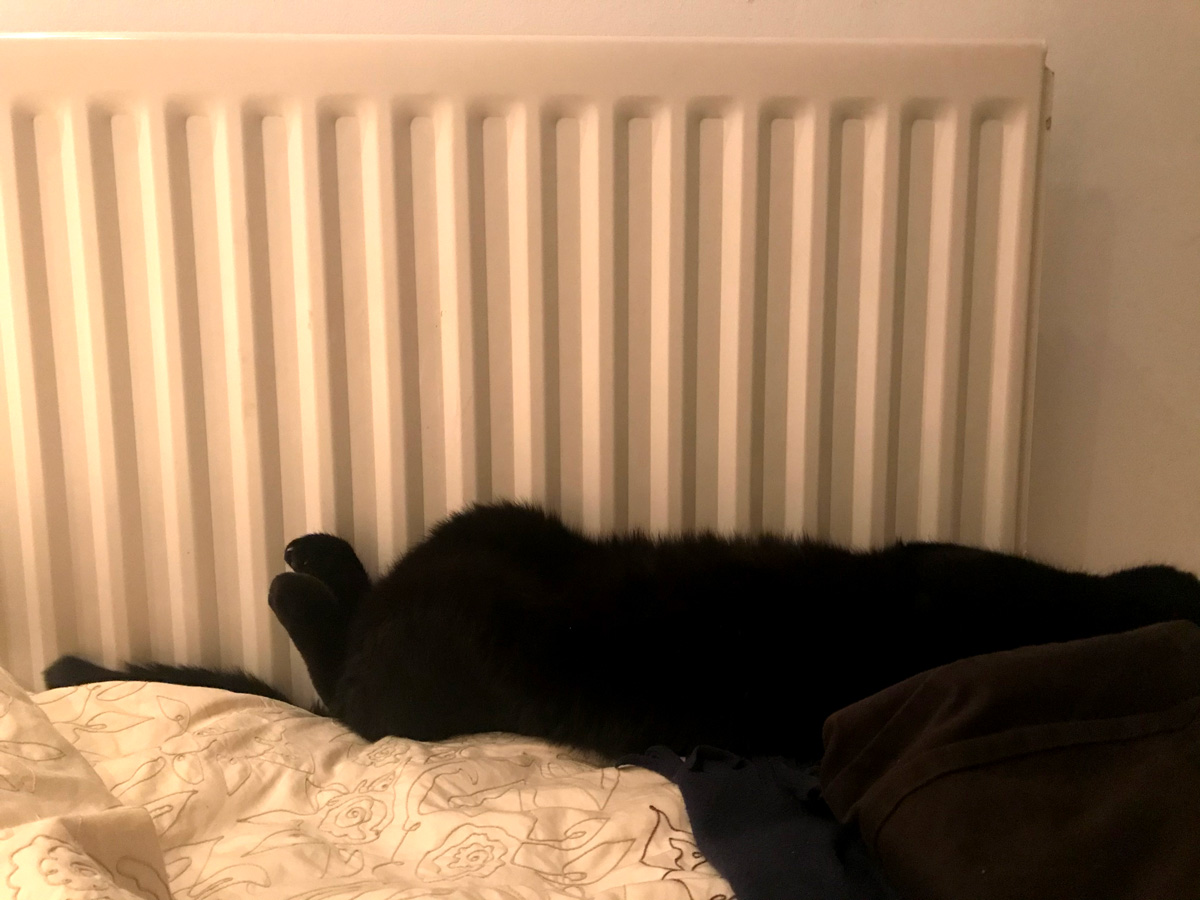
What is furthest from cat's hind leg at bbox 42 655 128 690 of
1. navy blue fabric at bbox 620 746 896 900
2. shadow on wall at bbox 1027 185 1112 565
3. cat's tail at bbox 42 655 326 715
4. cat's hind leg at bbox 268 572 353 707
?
shadow on wall at bbox 1027 185 1112 565

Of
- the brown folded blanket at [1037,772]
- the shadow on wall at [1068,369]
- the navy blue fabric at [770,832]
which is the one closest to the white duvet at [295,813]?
the navy blue fabric at [770,832]

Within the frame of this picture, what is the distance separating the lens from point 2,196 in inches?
30.6

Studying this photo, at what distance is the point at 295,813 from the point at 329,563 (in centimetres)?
24

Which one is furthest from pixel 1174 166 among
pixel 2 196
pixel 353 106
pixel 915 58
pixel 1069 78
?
pixel 2 196

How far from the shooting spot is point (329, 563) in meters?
0.80

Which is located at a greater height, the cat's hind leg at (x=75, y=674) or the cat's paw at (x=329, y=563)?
the cat's paw at (x=329, y=563)

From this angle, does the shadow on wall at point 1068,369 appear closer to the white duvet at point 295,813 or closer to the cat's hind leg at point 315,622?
the white duvet at point 295,813

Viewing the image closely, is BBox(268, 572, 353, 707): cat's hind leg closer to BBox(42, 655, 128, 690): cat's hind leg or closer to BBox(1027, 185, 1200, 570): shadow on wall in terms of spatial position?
BBox(42, 655, 128, 690): cat's hind leg

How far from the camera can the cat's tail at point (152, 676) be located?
2.61ft

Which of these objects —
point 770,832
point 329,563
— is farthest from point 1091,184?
point 329,563

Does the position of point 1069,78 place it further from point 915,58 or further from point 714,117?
point 714,117

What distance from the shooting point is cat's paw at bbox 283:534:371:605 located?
794 millimetres

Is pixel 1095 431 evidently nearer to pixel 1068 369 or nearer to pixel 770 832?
pixel 1068 369

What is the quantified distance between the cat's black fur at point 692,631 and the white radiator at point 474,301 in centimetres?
12
